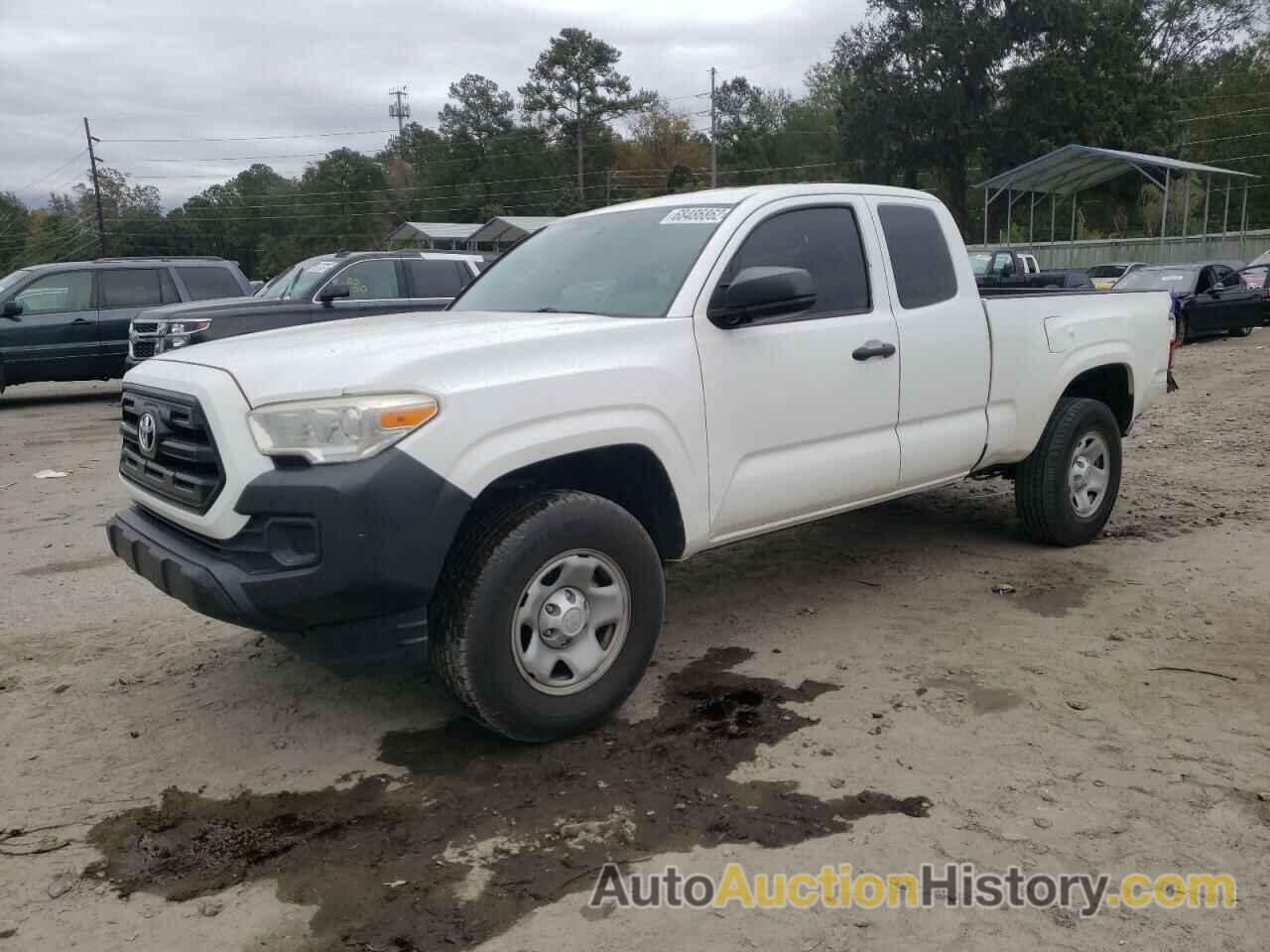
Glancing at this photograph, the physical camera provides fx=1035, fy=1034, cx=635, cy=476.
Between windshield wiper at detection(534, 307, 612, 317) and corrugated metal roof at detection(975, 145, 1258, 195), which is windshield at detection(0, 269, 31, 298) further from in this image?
corrugated metal roof at detection(975, 145, 1258, 195)

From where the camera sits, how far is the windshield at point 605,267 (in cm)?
408

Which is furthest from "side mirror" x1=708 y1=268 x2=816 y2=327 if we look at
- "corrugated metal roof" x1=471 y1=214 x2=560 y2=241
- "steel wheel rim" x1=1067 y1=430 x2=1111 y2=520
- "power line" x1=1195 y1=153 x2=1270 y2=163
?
"power line" x1=1195 y1=153 x2=1270 y2=163

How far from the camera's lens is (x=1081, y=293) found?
570 centimetres

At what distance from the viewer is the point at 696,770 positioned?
3.39 meters

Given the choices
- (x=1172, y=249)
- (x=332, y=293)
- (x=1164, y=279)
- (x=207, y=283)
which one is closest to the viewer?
(x=332, y=293)

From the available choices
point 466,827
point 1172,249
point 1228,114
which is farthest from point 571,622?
point 1228,114

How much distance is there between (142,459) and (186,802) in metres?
1.23

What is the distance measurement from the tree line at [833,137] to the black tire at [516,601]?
1844 inches

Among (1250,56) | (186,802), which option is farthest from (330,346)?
(1250,56)

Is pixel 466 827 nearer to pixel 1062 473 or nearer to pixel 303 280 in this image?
pixel 1062 473

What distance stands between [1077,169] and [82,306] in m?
29.0

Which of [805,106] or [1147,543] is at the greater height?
[805,106]

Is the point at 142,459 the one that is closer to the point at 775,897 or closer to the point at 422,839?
the point at 422,839

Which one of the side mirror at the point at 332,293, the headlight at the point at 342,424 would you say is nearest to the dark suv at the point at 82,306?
the side mirror at the point at 332,293
